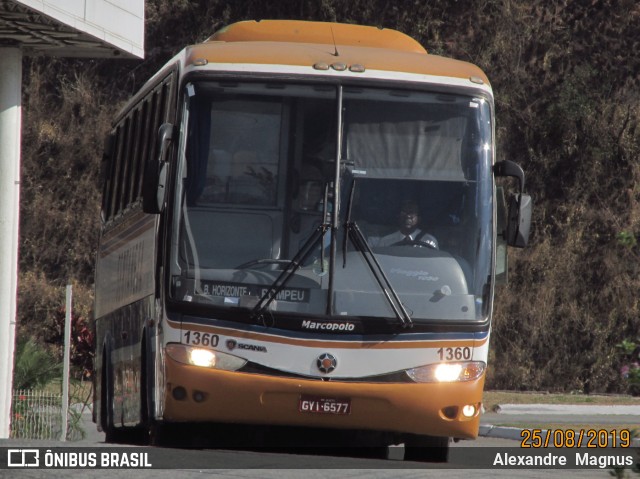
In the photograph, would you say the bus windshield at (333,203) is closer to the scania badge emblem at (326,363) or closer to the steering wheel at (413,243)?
the steering wheel at (413,243)

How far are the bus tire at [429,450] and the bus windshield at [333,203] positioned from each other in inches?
56.6

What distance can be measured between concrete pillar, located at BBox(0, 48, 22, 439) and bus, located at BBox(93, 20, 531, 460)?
5856mm

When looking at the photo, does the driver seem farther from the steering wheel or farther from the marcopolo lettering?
the marcopolo lettering

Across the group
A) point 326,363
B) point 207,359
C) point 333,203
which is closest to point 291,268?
point 333,203

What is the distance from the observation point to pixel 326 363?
10469 millimetres

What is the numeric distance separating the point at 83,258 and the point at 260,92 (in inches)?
833

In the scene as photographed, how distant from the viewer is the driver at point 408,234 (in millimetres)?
10898

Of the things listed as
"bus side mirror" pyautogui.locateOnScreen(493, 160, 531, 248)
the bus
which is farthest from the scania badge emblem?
"bus side mirror" pyautogui.locateOnScreen(493, 160, 531, 248)

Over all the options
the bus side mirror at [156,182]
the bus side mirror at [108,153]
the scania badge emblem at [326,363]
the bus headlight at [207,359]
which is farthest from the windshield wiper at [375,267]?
the bus side mirror at [108,153]

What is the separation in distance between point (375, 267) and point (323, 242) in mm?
448

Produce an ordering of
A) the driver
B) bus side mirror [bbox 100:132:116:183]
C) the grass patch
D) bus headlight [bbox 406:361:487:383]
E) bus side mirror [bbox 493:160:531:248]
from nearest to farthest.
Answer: bus headlight [bbox 406:361:487:383], the driver, bus side mirror [bbox 493:160:531:248], bus side mirror [bbox 100:132:116:183], the grass patch

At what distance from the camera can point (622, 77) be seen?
31.6 metres

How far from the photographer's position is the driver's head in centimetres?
1095

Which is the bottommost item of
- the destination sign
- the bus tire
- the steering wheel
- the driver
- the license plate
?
the bus tire
